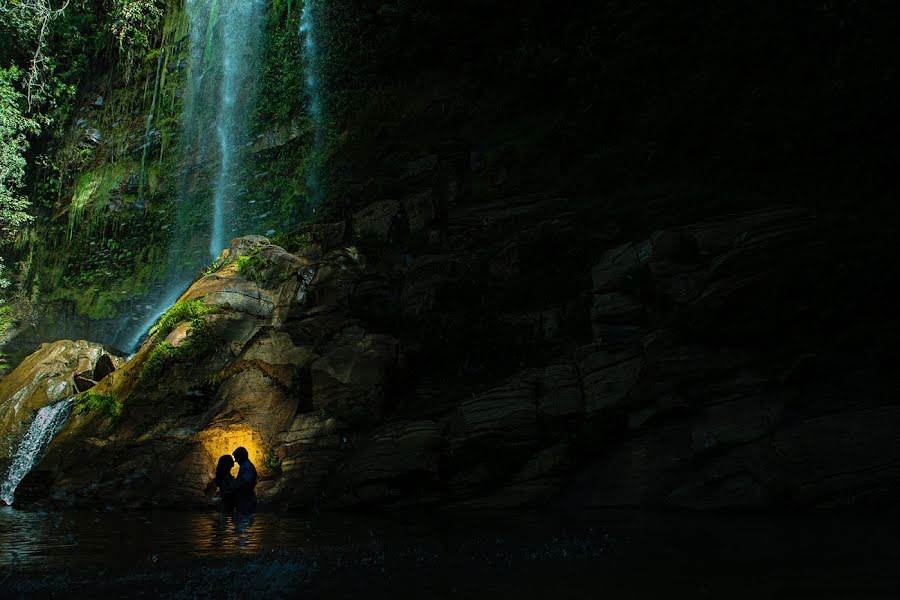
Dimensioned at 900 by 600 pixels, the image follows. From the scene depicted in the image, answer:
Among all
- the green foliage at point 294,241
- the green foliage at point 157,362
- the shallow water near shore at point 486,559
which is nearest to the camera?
the shallow water near shore at point 486,559

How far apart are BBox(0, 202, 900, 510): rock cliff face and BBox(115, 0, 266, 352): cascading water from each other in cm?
757

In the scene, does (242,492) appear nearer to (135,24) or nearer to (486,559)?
(486,559)

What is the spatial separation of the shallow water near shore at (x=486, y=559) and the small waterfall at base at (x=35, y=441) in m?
6.92

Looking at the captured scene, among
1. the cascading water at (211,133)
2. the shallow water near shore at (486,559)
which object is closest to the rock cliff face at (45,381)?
the cascading water at (211,133)

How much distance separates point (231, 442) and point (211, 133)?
54.1 ft

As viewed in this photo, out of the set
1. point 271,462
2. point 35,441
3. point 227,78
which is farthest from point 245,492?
point 227,78

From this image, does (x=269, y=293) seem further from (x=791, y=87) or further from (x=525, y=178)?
(x=791, y=87)

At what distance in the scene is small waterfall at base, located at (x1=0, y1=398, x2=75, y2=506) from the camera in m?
13.2

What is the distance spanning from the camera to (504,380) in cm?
1027

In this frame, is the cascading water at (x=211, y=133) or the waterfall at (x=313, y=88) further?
the cascading water at (x=211, y=133)

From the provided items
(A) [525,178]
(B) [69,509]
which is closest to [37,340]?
(B) [69,509]

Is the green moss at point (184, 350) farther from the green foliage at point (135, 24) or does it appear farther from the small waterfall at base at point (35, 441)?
the green foliage at point (135, 24)

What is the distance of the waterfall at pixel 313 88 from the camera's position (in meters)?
20.9

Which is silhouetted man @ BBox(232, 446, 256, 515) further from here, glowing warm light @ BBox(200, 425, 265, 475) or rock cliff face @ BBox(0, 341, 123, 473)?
rock cliff face @ BBox(0, 341, 123, 473)
